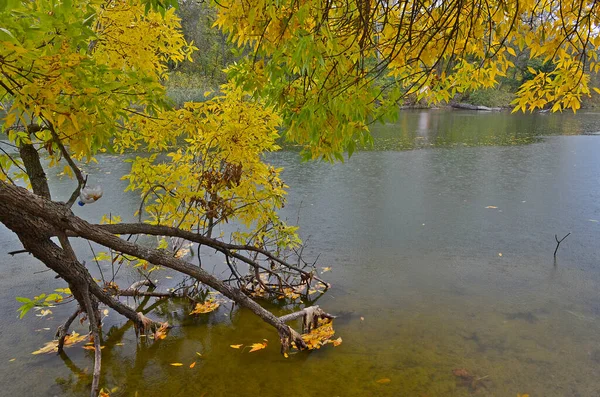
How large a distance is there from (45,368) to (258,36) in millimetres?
2487

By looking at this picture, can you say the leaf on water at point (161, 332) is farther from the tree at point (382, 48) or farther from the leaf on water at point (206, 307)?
the tree at point (382, 48)

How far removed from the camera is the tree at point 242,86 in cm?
200

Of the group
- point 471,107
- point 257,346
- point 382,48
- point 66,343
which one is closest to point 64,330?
point 66,343

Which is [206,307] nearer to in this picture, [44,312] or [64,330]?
[64,330]

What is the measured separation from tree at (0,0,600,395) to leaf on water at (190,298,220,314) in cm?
9

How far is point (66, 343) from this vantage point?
339 centimetres

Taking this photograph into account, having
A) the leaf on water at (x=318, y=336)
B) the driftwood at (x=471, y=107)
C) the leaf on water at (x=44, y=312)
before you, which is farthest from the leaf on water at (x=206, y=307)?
the driftwood at (x=471, y=107)

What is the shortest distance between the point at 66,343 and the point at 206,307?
104 cm

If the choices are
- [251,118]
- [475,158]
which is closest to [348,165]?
[475,158]

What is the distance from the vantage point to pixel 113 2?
348 cm

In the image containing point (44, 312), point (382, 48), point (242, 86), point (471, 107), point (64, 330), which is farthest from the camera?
point (471, 107)

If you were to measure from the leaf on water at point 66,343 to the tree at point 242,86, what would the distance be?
5.8 inches

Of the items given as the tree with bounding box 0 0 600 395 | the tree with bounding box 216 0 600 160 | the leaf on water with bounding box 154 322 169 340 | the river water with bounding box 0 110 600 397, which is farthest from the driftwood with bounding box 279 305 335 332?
the tree with bounding box 216 0 600 160

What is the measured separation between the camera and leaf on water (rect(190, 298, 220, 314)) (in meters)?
3.90
